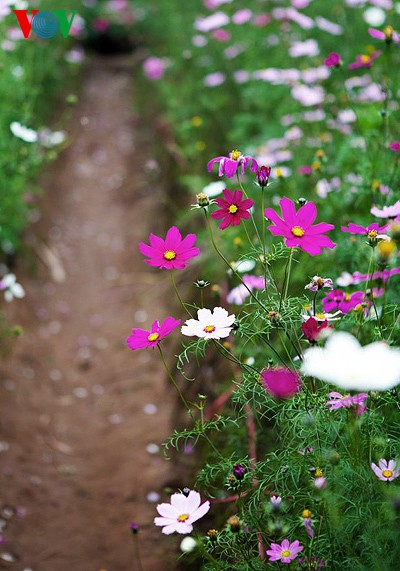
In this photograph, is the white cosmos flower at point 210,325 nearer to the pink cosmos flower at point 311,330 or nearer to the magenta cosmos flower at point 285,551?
the pink cosmos flower at point 311,330

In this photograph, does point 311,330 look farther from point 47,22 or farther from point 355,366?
point 47,22

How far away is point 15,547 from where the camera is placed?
1912mm

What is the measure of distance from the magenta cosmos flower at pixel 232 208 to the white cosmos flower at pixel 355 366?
1.19ft

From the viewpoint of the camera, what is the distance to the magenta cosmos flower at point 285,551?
105 centimetres

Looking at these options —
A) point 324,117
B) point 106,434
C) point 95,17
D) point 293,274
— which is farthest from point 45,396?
point 95,17

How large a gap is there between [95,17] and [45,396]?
15.6ft

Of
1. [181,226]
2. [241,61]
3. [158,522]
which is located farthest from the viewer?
[241,61]

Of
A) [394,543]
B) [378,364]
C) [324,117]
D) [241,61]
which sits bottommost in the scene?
[241,61]

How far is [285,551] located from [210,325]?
39 cm

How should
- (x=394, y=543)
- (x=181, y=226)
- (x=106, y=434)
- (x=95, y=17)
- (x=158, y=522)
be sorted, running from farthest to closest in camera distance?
1. (x=95, y=17)
2. (x=181, y=226)
3. (x=106, y=434)
4. (x=158, y=522)
5. (x=394, y=543)

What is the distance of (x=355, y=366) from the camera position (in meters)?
0.85

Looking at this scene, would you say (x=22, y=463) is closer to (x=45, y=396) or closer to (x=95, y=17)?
(x=45, y=396)

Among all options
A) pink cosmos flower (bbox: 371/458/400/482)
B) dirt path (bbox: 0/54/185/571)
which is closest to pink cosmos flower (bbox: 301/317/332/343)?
pink cosmos flower (bbox: 371/458/400/482)

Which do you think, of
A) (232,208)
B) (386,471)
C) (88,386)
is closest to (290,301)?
(232,208)
